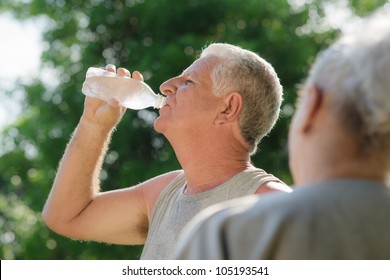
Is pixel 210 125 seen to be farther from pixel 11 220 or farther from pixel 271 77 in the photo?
pixel 11 220

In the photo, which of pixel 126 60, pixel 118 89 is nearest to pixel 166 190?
pixel 118 89

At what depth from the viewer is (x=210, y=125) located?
8.31ft

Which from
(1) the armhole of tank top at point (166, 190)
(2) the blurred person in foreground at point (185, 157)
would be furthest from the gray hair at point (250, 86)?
(1) the armhole of tank top at point (166, 190)

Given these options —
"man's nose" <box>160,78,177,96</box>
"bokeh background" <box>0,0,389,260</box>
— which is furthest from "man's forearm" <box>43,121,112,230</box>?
"bokeh background" <box>0,0,389,260</box>

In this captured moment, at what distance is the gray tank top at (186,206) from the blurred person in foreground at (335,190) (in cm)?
120

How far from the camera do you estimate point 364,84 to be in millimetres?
1074

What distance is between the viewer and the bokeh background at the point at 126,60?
34.1 feet

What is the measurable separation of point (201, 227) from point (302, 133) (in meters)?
0.21

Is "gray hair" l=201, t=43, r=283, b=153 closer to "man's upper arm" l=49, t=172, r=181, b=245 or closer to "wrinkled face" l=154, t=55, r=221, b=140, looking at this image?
"wrinkled face" l=154, t=55, r=221, b=140

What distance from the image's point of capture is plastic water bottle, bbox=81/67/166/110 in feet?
8.87

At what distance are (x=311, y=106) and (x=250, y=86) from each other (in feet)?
4.63

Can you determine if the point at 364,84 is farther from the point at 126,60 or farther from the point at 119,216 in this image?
the point at 126,60

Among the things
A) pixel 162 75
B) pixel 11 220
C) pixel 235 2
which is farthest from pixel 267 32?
pixel 11 220

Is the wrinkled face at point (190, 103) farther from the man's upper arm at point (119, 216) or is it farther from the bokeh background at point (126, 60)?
the bokeh background at point (126, 60)
